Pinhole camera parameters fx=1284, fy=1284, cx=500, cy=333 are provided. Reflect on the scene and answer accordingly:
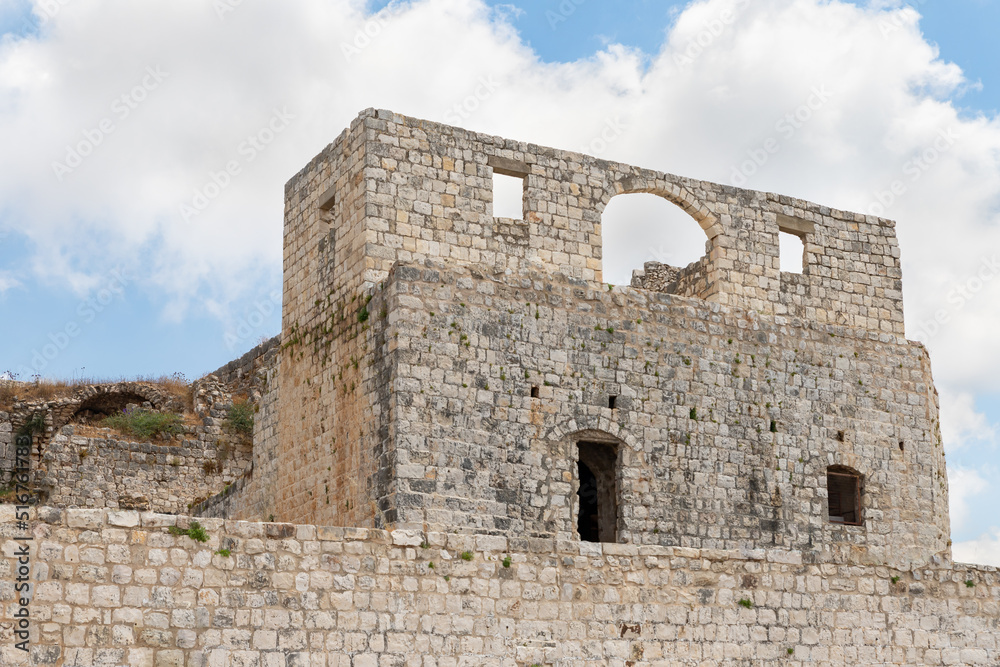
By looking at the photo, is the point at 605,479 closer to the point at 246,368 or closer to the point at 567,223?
the point at 567,223

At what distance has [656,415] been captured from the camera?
51.0 feet

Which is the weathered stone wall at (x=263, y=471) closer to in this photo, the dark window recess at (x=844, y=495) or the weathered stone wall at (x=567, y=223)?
the weathered stone wall at (x=567, y=223)

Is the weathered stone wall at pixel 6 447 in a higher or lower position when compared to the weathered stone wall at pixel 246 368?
lower

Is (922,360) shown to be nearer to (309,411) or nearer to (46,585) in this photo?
(309,411)

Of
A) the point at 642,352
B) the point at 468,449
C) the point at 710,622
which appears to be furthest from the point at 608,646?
the point at 642,352

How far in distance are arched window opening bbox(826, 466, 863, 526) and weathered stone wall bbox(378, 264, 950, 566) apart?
0.13 metres

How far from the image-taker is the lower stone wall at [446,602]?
A: 9.82m

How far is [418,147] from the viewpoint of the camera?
1567 cm

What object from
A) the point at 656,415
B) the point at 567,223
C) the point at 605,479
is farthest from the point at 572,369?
the point at 567,223

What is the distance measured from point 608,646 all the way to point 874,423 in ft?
22.3

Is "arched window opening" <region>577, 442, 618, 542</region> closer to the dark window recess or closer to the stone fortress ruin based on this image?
the stone fortress ruin

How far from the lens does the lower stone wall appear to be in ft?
32.2

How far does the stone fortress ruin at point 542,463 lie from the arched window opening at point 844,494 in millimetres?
32

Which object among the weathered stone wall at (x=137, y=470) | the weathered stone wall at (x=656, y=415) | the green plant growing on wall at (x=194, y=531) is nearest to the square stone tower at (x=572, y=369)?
the weathered stone wall at (x=656, y=415)
